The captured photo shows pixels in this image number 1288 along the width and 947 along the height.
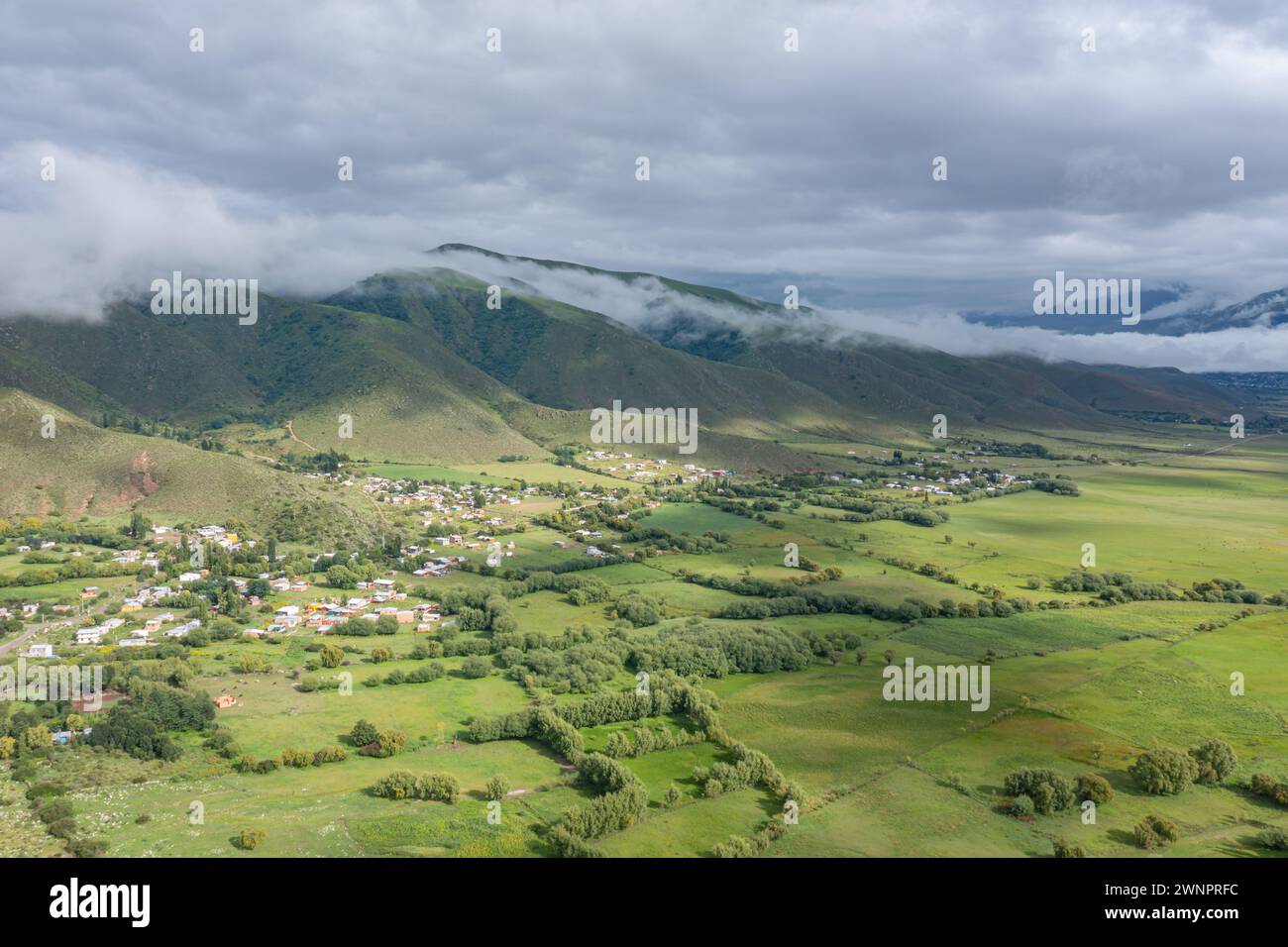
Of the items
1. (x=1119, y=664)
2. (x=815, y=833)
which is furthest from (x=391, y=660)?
(x=1119, y=664)

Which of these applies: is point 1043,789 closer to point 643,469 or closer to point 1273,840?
point 1273,840

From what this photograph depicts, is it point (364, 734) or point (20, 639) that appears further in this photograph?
point (20, 639)

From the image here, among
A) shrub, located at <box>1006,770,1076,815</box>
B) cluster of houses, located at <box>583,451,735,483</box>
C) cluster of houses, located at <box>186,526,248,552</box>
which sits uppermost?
cluster of houses, located at <box>583,451,735,483</box>

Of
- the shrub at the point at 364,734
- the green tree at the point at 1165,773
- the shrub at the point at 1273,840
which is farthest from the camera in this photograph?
the shrub at the point at 364,734

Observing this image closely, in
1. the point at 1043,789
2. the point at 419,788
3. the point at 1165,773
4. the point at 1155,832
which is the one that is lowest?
the point at 1155,832

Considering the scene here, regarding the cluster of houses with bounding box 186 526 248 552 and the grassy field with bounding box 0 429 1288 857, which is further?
the cluster of houses with bounding box 186 526 248 552

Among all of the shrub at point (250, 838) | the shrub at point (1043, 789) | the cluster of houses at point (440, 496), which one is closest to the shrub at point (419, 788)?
the shrub at point (250, 838)

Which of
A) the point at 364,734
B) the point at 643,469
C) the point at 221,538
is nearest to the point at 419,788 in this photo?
the point at 364,734

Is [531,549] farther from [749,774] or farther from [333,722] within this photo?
[749,774]

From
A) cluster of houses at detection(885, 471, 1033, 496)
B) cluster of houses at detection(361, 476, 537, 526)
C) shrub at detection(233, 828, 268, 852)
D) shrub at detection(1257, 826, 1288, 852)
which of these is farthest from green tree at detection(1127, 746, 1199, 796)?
cluster of houses at detection(885, 471, 1033, 496)

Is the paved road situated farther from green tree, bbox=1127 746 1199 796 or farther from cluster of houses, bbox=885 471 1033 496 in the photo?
cluster of houses, bbox=885 471 1033 496

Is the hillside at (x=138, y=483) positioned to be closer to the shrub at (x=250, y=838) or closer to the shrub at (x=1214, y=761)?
the shrub at (x=250, y=838)
